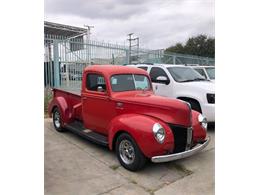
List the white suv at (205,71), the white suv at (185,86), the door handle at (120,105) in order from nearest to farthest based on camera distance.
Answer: the door handle at (120,105) → the white suv at (185,86) → the white suv at (205,71)

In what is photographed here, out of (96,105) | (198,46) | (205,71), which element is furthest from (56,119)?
(198,46)

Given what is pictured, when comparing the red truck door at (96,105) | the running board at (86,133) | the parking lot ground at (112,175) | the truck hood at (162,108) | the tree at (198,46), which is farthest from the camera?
the tree at (198,46)

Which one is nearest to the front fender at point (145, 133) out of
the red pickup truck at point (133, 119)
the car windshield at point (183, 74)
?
the red pickup truck at point (133, 119)

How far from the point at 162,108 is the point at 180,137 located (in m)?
0.57

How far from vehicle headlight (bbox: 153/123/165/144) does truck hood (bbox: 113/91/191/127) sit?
25cm

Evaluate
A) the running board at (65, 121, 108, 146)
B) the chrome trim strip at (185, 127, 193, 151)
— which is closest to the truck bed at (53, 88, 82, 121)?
the running board at (65, 121, 108, 146)

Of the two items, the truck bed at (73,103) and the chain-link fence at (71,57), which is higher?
the chain-link fence at (71,57)

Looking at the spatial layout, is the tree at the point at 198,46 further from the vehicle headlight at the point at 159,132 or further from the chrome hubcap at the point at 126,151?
the vehicle headlight at the point at 159,132

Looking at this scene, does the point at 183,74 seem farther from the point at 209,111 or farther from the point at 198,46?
the point at 198,46

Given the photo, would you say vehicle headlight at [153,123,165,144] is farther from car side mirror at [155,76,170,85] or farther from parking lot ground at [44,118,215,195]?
car side mirror at [155,76,170,85]

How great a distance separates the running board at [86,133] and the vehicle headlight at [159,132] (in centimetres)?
120

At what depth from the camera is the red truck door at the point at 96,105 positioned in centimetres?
532
